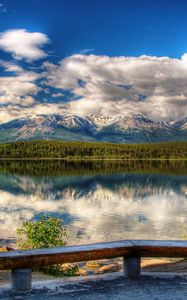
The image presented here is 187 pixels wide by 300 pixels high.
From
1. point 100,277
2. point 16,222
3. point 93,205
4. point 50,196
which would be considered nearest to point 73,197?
point 50,196

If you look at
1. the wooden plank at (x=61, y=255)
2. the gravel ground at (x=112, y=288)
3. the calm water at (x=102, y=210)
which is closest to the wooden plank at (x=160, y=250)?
the wooden plank at (x=61, y=255)

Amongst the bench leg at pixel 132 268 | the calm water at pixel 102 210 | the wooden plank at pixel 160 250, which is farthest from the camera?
the calm water at pixel 102 210

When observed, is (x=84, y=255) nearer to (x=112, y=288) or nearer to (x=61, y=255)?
(x=61, y=255)

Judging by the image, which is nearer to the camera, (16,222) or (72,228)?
(72,228)

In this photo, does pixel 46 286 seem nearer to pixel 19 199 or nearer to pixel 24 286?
pixel 24 286

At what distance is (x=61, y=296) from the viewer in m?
8.56

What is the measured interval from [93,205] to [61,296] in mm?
59857

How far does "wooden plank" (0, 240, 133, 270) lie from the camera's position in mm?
8570

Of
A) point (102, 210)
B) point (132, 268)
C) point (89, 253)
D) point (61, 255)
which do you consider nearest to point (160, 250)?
point (132, 268)

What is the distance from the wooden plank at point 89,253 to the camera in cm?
862

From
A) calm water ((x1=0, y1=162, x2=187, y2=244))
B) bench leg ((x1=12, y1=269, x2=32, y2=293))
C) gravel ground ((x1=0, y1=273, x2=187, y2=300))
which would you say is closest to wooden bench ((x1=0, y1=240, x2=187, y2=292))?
bench leg ((x1=12, y1=269, x2=32, y2=293))

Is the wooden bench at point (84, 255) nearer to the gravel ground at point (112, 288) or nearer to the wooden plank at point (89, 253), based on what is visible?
the wooden plank at point (89, 253)

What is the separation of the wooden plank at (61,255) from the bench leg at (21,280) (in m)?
0.14

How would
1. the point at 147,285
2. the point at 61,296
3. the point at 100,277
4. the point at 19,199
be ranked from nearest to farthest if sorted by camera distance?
the point at 61,296 < the point at 147,285 < the point at 100,277 < the point at 19,199
